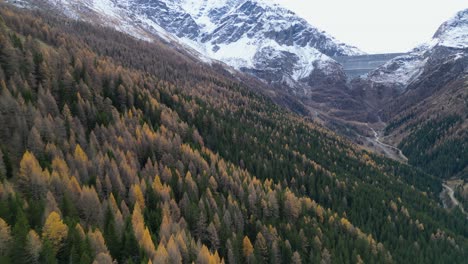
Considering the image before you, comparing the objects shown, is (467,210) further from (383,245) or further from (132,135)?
(132,135)

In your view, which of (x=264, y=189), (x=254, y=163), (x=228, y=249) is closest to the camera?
(x=228, y=249)

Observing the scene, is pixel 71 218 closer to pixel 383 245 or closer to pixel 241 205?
pixel 241 205

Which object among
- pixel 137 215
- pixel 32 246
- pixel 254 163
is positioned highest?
pixel 32 246

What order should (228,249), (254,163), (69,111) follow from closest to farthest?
(228,249) < (69,111) < (254,163)

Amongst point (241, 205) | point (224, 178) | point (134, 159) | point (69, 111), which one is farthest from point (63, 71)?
point (241, 205)

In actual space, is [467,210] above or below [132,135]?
above

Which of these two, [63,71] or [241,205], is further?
[63,71]

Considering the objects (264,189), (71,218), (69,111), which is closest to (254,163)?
(264,189)
